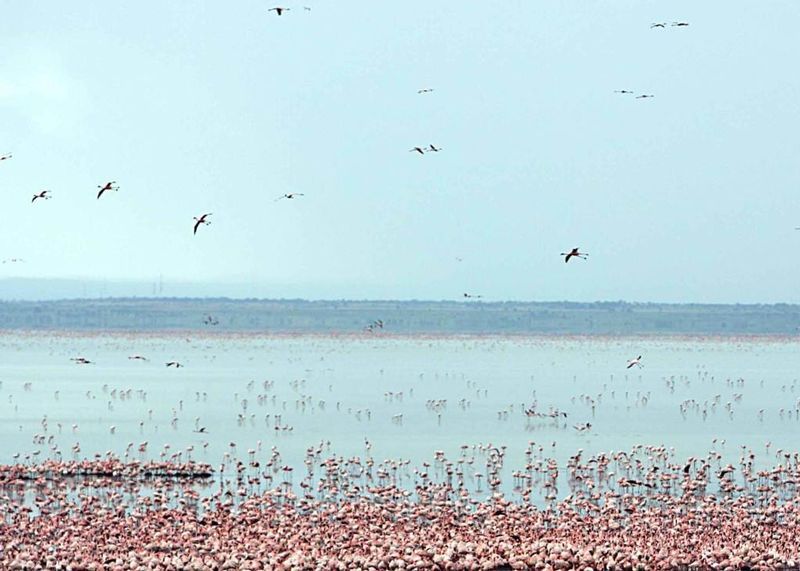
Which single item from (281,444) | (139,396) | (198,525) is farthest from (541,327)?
(198,525)

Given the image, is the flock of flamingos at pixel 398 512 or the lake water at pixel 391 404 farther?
the lake water at pixel 391 404

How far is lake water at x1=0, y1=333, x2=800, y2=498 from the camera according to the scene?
39.8m

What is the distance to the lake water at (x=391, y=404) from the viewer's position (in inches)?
1566

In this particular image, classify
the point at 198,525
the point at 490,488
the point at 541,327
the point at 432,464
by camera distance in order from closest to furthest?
1. the point at 198,525
2. the point at 490,488
3. the point at 432,464
4. the point at 541,327

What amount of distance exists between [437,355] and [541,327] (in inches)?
3742

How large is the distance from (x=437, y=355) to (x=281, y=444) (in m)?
59.9

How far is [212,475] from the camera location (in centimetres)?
3194

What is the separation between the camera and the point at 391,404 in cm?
5325

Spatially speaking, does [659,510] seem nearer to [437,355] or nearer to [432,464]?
[432,464]

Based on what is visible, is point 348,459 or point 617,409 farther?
point 617,409

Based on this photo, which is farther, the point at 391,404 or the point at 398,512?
the point at 391,404

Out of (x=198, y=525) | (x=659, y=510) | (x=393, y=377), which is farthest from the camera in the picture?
(x=393, y=377)

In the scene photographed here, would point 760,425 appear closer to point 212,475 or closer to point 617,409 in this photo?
point 617,409

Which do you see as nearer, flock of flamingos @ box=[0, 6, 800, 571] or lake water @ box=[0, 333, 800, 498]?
flock of flamingos @ box=[0, 6, 800, 571]
